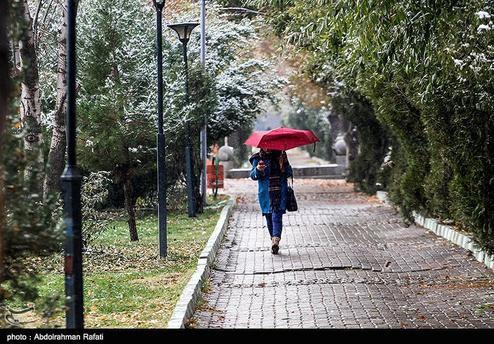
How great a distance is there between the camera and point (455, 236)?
61.0 ft

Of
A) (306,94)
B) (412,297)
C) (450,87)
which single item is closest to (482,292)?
(412,297)

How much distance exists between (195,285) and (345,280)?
2489mm

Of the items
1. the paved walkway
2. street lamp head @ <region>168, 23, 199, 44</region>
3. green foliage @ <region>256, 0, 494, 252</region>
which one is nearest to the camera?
the paved walkway

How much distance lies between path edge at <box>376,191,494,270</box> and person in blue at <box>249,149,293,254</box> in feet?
9.72

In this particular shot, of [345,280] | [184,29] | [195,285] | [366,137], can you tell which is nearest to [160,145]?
[345,280]

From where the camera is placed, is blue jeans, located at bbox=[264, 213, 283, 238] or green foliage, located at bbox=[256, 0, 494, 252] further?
blue jeans, located at bbox=[264, 213, 283, 238]

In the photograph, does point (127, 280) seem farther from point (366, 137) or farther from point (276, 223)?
point (366, 137)

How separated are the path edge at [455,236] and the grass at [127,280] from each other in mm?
4109

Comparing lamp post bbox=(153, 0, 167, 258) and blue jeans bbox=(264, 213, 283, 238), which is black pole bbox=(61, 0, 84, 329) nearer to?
lamp post bbox=(153, 0, 167, 258)

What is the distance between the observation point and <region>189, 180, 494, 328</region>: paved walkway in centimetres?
1147

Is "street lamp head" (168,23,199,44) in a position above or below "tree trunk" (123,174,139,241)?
above

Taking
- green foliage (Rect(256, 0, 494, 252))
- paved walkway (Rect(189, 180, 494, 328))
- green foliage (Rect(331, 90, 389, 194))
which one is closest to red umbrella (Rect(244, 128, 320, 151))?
green foliage (Rect(256, 0, 494, 252))

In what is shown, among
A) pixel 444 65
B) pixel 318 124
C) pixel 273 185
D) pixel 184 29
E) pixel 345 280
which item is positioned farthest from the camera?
pixel 318 124
